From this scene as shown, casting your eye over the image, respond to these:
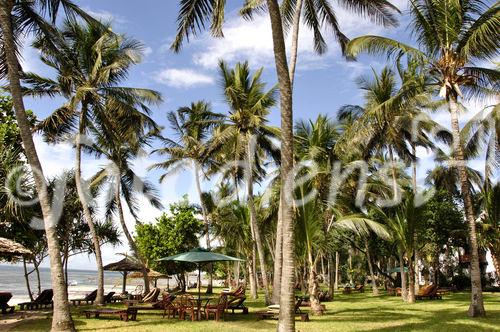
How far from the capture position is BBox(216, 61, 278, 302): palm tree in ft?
66.7

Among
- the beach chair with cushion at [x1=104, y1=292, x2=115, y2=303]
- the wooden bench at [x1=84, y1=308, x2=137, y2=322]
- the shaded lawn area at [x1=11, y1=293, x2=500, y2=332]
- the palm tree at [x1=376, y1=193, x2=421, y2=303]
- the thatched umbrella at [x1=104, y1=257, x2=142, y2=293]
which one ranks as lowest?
the beach chair with cushion at [x1=104, y1=292, x2=115, y2=303]

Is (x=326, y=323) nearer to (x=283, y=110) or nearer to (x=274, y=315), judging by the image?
(x=274, y=315)

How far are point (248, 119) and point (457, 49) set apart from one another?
373 inches

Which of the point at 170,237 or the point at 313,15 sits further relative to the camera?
the point at 170,237

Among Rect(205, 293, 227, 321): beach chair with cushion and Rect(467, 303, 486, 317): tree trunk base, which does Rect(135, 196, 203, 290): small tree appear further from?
Rect(467, 303, 486, 317): tree trunk base

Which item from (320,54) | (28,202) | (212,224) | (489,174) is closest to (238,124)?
(320,54)

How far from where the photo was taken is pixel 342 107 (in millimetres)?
28812

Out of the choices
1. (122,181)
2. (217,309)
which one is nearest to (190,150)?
(122,181)

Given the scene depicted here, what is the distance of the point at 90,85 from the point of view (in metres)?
19.2

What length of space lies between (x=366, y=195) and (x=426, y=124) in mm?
5556

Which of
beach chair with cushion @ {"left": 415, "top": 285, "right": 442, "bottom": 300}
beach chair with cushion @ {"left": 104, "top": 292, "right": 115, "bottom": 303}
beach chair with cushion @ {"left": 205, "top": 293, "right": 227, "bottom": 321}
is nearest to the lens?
beach chair with cushion @ {"left": 205, "top": 293, "right": 227, "bottom": 321}

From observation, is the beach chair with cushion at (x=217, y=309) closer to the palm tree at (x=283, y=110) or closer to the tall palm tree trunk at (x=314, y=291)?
the tall palm tree trunk at (x=314, y=291)

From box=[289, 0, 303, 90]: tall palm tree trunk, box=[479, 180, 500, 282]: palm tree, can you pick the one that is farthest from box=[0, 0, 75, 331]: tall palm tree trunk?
box=[479, 180, 500, 282]: palm tree

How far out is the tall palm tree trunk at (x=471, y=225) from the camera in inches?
516
